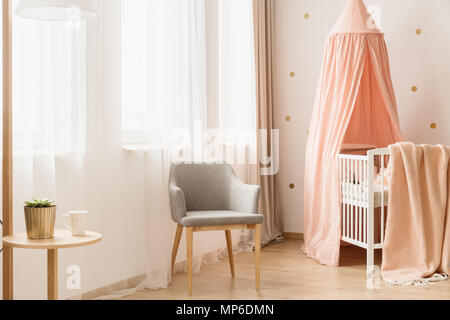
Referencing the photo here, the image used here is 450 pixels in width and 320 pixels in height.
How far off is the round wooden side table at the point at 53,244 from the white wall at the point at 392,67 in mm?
2910

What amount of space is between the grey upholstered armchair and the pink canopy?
0.79 meters

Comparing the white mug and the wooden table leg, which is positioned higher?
the white mug

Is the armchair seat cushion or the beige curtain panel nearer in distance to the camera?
the armchair seat cushion

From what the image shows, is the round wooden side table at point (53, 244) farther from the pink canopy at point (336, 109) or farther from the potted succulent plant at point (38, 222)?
the pink canopy at point (336, 109)

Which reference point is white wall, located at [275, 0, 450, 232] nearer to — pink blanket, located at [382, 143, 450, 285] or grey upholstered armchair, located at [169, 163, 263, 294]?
pink blanket, located at [382, 143, 450, 285]

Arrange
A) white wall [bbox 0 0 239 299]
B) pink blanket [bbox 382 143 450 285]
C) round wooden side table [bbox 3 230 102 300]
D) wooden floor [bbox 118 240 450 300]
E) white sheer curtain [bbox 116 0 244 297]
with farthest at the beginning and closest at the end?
1. pink blanket [bbox 382 143 450 285]
2. white sheer curtain [bbox 116 0 244 297]
3. wooden floor [bbox 118 240 450 300]
4. white wall [bbox 0 0 239 299]
5. round wooden side table [bbox 3 230 102 300]

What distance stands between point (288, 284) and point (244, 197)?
0.56 metres

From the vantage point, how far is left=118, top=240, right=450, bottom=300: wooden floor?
3.05 m

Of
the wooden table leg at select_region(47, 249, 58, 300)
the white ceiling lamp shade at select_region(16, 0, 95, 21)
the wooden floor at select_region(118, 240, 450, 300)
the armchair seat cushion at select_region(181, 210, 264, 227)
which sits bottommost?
the wooden floor at select_region(118, 240, 450, 300)

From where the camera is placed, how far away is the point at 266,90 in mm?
4629

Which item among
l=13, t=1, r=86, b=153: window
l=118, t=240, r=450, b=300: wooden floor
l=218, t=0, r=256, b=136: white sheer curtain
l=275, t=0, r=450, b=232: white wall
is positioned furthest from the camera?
l=275, t=0, r=450, b=232: white wall

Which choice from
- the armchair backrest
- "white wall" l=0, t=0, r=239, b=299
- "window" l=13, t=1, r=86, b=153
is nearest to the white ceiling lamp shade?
"window" l=13, t=1, r=86, b=153

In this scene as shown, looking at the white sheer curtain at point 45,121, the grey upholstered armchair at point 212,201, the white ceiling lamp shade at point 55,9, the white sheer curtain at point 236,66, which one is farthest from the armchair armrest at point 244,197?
the white ceiling lamp shade at point 55,9
